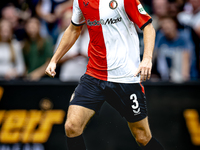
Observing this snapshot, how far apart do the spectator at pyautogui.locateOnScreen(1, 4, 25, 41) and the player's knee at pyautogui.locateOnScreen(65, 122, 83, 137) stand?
408 cm

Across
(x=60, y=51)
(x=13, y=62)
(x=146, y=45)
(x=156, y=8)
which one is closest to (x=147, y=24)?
(x=146, y=45)

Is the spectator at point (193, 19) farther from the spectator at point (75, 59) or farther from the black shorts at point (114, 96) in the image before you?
the black shorts at point (114, 96)

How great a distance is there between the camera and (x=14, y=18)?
7762 mm

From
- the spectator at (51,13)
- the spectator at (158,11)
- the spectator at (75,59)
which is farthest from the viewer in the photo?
the spectator at (51,13)

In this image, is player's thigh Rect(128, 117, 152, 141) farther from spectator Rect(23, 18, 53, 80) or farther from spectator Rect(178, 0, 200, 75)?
spectator Rect(23, 18, 53, 80)

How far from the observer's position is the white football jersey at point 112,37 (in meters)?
3.83

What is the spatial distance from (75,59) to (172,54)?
1.98 meters

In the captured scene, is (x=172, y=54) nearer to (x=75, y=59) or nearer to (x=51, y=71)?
(x=75, y=59)

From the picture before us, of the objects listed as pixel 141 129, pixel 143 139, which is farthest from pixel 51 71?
pixel 143 139

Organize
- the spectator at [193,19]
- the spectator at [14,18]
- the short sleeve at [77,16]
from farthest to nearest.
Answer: the spectator at [14,18] → the spectator at [193,19] → the short sleeve at [77,16]

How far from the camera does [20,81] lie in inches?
257

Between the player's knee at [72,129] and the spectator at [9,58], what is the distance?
10.5ft

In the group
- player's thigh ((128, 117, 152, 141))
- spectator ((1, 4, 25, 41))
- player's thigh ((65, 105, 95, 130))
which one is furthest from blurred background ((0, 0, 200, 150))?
player's thigh ((65, 105, 95, 130))

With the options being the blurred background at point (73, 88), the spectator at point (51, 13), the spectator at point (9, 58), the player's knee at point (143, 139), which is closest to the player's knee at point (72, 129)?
the player's knee at point (143, 139)
